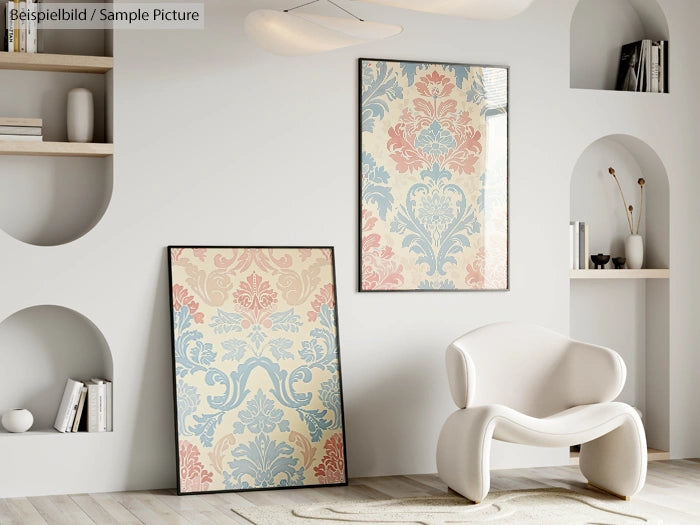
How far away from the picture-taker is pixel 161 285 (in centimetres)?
480

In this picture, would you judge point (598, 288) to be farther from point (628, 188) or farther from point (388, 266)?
point (388, 266)

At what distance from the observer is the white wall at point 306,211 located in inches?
185

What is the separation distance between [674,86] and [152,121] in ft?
9.72

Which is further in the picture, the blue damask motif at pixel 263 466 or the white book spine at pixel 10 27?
the blue damask motif at pixel 263 466

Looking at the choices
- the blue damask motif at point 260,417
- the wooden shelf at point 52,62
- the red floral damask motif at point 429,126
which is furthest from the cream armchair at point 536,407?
the wooden shelf at point 52,62

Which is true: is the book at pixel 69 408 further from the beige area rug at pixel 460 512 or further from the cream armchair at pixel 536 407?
the cream armchair at pixel 536 407

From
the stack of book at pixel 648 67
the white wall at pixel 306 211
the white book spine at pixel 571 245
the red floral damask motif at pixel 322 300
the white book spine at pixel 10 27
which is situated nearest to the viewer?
the white book spine at pixel 10 27

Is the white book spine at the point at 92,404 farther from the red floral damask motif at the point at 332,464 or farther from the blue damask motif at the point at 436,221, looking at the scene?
the blue damask motif at the point at 436,221

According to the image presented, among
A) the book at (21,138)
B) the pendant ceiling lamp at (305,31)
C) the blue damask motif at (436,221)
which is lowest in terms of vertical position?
the blue damask motif at (436,221)

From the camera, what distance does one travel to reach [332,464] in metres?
4.90

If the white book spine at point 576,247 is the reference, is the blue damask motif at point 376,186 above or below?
above

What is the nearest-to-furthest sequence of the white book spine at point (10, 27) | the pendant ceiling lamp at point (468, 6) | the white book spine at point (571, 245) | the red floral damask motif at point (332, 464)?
the pendant ceiling lamp at point (468, 6)
the white book spine at point (10, 27)
the red floral damask motif at point (332, 464)
the white book spine at point (571, 245)

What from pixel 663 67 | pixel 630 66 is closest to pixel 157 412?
pixel 630 66

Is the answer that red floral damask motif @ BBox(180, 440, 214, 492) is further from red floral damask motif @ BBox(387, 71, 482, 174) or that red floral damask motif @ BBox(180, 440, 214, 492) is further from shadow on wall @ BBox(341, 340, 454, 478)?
red floral damask motif @ BBox(387, 71, 482, 174)
